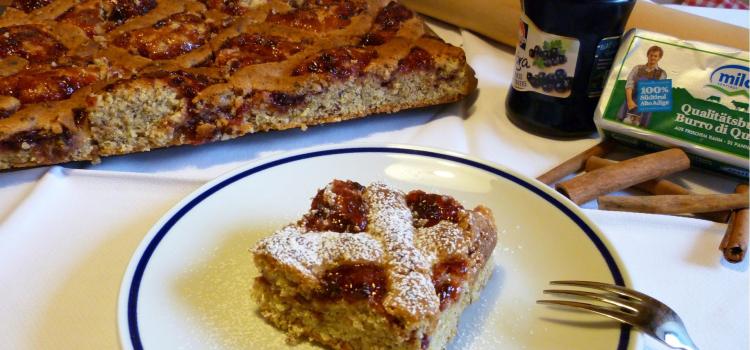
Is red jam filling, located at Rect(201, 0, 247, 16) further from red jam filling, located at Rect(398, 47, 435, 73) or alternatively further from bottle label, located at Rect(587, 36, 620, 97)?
bottle label, located at Rect(587, 36, 620, 97)

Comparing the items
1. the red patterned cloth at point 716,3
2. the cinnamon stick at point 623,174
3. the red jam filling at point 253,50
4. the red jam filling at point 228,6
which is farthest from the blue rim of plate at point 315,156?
the red patterned cloth at point 716,3

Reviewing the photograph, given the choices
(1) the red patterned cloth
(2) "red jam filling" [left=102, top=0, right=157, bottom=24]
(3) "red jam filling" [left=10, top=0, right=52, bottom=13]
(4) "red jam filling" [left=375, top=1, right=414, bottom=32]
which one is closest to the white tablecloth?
(4) "red jam filling" [left=375, top=1, right=414, bottom=32]

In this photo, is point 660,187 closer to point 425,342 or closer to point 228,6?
point 425,342

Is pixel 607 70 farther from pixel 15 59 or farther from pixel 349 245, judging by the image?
pixel 15 59

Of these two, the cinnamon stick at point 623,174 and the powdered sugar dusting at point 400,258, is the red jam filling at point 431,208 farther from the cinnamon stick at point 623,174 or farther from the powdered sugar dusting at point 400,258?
the cinnamon stick at point 623,174

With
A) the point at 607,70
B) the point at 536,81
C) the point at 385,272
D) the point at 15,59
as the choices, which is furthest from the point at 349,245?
the point at 15,59

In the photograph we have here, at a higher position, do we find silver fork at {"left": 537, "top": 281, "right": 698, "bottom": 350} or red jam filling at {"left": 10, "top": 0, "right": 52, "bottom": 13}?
red jam filling at {"left": 10, "top": 0, "right": 52, "bottom": 13}

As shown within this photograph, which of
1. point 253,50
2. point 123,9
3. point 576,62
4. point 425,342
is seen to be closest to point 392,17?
point 253,50
